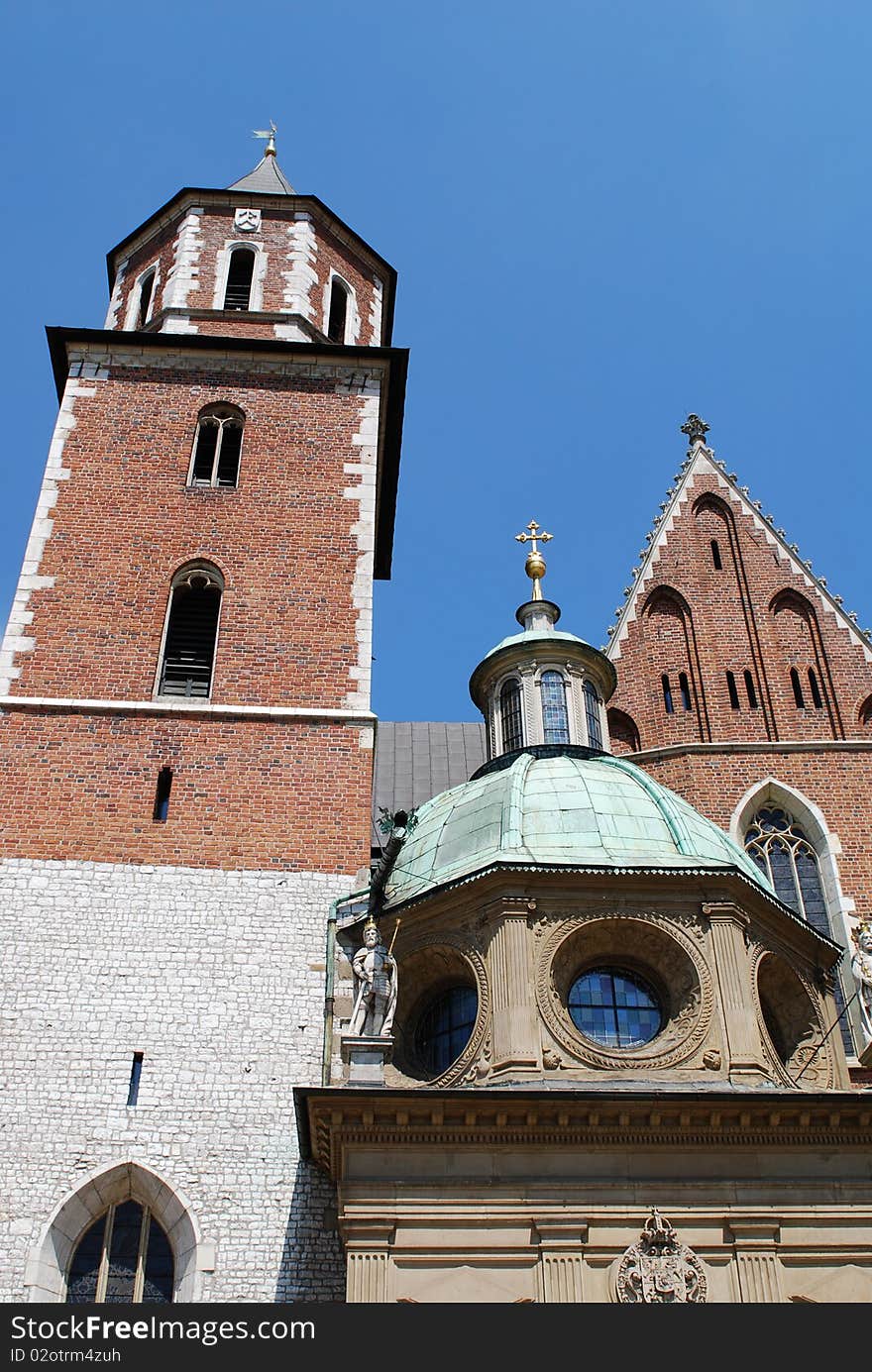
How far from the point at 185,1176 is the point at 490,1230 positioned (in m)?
3.08

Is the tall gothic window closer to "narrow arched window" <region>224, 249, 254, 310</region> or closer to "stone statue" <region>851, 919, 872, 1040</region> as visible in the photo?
"stone statue" <region>851, 919, 872, 1040</region>

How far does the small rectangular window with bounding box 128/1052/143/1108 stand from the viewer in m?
13.6

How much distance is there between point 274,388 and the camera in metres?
20.9

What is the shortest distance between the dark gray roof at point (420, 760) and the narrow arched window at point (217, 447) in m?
7.84

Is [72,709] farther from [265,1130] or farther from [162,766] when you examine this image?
[265,1130]

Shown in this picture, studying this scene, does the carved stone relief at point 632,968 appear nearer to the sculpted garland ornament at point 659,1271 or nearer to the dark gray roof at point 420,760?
the sculpted garland ornament at point 659,1271

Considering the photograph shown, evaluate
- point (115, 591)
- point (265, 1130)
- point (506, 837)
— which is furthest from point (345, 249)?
point (265, 1130)

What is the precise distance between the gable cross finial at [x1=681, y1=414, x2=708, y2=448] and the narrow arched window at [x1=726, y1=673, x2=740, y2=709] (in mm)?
6098

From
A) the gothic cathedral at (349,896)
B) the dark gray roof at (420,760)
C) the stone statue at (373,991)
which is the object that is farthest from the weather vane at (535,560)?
the stone statue at (373,991)

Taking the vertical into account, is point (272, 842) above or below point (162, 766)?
below

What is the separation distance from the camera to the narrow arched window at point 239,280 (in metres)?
22.6

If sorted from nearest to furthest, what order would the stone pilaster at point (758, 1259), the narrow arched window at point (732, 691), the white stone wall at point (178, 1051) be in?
1. the stone pilaster at point (758, 1259)
2. the white stone wall at point (178, 1051)
3. the narrow arched window at point (732, 691)

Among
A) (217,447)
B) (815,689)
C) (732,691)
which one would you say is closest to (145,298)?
(217,447)

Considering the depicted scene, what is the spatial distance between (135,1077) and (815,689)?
1315 centimetres
